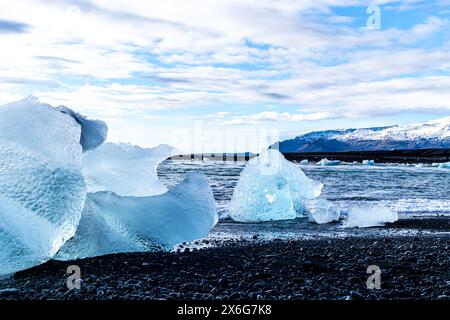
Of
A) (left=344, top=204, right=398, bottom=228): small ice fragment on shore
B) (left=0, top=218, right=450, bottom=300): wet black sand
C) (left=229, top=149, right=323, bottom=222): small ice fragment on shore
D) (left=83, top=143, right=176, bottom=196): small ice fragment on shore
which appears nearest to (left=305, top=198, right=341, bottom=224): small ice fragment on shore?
(left=344, top=204, right=398, bottom=228): small ice fragment on shore

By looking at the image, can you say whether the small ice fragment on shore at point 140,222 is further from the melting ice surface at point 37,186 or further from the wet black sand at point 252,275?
the melting ice surface at point 37,186

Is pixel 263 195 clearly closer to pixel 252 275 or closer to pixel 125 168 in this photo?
pixel 125 168

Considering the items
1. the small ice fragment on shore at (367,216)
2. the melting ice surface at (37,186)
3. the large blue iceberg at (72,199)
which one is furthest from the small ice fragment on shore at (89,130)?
the small ice fragment on shore at (367,216)

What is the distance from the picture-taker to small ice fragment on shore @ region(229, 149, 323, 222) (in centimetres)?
1170

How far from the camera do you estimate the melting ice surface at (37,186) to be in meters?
5.59

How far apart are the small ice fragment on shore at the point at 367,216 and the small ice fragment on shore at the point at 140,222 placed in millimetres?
3925

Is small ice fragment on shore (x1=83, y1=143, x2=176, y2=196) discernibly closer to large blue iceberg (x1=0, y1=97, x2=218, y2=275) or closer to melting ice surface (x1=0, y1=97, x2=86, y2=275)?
large blue iceberg (x1=0, y1=97, x2=218, y2=275)

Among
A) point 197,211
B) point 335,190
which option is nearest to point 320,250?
point 197,211

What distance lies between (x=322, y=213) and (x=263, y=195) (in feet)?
4.27

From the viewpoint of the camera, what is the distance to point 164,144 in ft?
26.6

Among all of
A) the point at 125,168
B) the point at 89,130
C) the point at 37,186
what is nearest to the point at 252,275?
the point at 37,186

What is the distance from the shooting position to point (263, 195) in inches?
466
